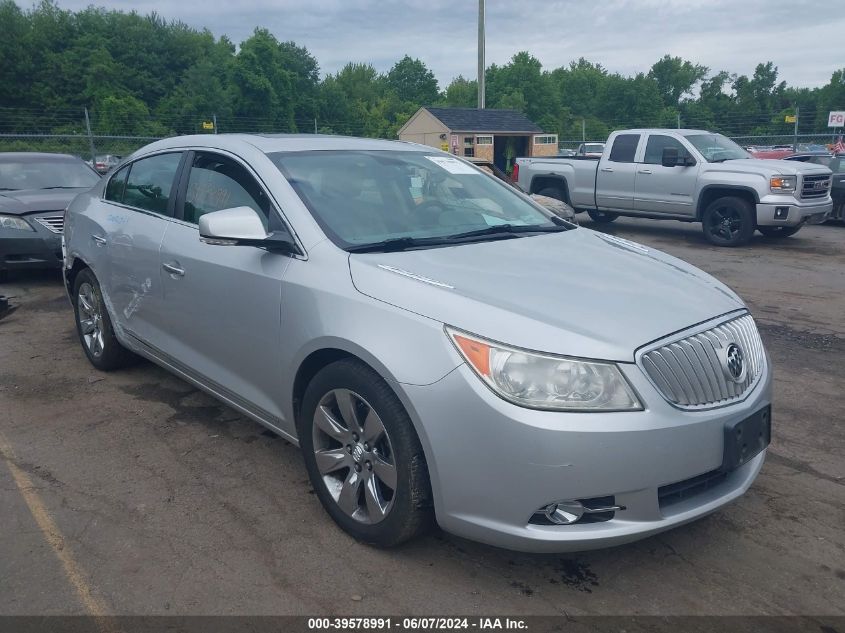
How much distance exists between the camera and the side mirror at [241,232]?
3.19 m

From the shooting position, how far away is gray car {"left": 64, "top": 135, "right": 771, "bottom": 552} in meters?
2.46

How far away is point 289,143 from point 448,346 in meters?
1.89

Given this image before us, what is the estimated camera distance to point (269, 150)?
12.3 ft

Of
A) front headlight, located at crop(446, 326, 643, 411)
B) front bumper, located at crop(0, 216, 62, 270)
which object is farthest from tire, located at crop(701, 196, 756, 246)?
front headlight, located at crop(446, 326, 643, 411)

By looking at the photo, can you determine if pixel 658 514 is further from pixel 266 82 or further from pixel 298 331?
pixel 266 82

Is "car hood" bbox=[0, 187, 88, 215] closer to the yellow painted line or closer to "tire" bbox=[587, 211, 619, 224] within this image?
the yellow painted line

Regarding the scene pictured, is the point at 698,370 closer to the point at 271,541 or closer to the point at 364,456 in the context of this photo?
the point at 364,456

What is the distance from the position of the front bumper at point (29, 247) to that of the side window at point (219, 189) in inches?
197

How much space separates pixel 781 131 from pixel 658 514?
38589mm

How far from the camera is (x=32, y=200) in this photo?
27.7 ft

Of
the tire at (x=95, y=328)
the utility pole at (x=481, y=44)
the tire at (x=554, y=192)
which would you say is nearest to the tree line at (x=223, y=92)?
the utility pole at (x=481, y=44)

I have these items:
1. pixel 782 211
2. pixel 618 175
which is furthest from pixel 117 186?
pixel 618 175

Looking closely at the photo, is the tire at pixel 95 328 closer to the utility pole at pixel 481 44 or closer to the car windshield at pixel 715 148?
the car windshield at pixel 715 148

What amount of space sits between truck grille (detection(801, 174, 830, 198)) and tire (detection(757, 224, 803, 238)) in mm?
538
